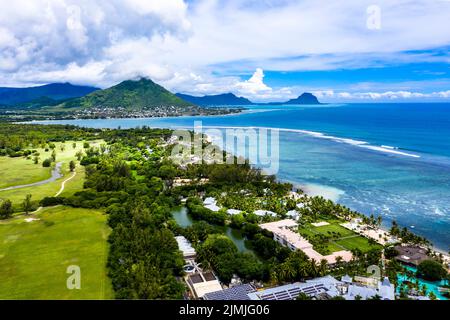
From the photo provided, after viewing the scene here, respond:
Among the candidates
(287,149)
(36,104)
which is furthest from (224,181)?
(36,104)

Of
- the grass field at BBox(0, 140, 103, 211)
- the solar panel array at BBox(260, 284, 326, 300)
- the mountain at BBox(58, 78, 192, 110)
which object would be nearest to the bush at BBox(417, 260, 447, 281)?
the solar panel array at BBox(260, 284, 326, 300)

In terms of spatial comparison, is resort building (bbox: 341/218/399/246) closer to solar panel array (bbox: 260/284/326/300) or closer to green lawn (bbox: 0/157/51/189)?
solar panel array (bbox: 260/284/326/300)

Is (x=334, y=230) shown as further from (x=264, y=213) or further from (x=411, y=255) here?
(x=264, y=213)

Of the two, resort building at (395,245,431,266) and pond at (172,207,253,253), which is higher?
resort building at (395,245,431,266)

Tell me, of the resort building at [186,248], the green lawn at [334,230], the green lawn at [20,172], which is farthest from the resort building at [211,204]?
the green lawn at [20,172]

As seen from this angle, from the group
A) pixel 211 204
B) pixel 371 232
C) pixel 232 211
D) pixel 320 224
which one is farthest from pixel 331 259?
pixel 211 204

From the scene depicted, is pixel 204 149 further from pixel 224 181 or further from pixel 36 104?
pixel 36 104
